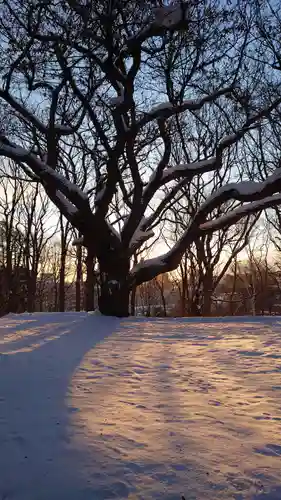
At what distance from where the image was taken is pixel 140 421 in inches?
134

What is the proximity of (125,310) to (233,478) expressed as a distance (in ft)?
26.2

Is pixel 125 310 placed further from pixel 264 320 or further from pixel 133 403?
pixel 133 403

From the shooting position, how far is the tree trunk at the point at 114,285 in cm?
1020

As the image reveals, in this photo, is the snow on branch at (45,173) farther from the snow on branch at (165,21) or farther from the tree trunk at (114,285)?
the snow on branch at (165,21)

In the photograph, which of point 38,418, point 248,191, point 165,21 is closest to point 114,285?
point 248,191

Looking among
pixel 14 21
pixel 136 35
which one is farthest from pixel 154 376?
pixel 14 21

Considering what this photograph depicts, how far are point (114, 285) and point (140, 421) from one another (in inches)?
269

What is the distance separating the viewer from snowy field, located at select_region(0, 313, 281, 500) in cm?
250

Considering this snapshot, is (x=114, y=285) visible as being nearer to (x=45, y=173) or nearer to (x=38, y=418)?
(x=45, y=173)

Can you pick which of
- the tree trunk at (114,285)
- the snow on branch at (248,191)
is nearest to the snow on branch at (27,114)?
the tree trunk at (114,285)

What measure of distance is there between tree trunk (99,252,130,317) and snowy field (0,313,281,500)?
3.64 metres

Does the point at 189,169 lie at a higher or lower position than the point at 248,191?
higher

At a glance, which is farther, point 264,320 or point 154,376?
point 264,320

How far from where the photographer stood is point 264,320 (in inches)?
368
